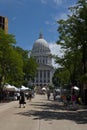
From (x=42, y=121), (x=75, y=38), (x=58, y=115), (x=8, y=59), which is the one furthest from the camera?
(x=8, y=59)

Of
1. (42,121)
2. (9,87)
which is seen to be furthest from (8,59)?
(42,121)

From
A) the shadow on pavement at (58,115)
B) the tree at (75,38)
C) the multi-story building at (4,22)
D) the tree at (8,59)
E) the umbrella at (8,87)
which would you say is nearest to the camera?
the shadow on pavement at (58,115)

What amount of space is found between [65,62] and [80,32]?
70.6 feet

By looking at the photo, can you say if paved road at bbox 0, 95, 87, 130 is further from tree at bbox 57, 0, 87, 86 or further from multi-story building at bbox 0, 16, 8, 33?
multi-story building at bbox 0, 16, 8, 33

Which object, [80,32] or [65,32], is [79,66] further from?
[80,32]

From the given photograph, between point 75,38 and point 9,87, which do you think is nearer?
point 75,38

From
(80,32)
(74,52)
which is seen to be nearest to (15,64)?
(74,52)

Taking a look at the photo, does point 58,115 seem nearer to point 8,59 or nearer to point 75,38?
point 75,38

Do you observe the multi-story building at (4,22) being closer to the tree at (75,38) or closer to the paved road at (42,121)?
the tree at (75,38)

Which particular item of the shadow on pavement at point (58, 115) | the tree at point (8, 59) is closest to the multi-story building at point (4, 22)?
the tree at point (8, 59)

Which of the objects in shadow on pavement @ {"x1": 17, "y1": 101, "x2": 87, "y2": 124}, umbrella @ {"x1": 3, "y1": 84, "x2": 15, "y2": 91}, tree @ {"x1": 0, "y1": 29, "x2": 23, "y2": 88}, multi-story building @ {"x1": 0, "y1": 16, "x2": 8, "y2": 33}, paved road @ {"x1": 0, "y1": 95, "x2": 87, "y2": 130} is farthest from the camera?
multi-story building @ {"x1": 0, "y1": 16, "x2": 8, "y2": 33}

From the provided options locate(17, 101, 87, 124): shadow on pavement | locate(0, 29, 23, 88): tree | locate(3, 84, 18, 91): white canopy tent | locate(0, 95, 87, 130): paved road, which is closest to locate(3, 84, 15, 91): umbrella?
locate(3, 84, 18, 91): white canopy tent

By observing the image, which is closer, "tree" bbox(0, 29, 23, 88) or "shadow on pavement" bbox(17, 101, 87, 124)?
"shadow on pavement" bbox(17, 101, 87, 124)

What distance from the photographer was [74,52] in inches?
1908
